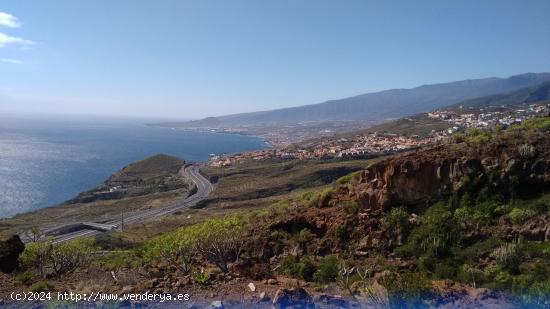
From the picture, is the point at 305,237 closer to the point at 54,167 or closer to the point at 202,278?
the point at 202,278

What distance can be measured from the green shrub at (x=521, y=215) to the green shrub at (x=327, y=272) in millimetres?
5151

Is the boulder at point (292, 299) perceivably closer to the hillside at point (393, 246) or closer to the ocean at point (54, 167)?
the hillside at point (393, 246)

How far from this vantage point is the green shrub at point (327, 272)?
11.0 m

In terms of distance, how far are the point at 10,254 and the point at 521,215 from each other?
53.2 ft

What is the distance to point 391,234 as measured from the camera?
12.5m

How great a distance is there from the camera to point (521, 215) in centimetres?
1168

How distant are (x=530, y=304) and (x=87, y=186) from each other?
105 m

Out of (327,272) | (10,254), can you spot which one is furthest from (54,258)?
(327,272)

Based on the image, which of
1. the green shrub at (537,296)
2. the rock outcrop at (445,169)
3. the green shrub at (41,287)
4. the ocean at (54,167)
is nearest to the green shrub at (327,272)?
the rock outcrop at (445,169)

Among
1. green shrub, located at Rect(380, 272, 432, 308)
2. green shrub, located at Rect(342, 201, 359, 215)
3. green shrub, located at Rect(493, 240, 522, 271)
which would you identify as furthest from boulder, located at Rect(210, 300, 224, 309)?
green shrub, located at Rect(493, 240, 522, 271)

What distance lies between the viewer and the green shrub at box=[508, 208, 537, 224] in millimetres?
11602

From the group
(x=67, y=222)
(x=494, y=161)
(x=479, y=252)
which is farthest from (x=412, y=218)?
(x=67, y=222)

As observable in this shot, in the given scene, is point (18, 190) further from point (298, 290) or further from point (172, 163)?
point (298, 290)

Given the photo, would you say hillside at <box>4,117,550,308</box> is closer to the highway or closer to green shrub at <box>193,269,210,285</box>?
green shrub at <box>193,269,210,285</box>
